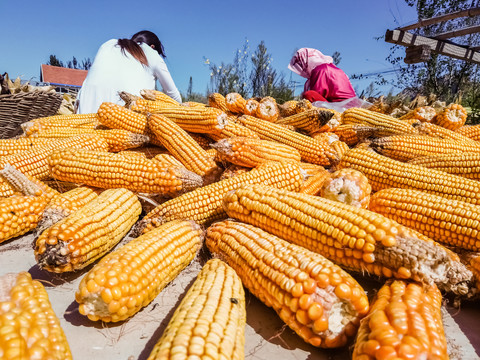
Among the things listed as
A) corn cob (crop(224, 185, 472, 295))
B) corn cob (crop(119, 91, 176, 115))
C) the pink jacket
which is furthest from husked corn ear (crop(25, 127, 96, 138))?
the pink jacket

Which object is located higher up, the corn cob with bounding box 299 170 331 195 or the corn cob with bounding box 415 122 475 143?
the corn cob with bounding box 415 122 475 143

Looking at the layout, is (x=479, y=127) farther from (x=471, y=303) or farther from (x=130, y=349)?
(x=130, y=349)

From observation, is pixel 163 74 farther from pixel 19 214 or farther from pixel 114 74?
pixel 19 214

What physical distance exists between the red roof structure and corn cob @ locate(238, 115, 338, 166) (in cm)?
3972

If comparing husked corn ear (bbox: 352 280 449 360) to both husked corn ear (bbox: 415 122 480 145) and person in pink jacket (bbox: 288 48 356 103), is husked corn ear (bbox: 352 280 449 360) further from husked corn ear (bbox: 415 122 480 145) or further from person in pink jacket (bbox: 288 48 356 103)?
person in pink jacket (bbox: 288 48 356 103)

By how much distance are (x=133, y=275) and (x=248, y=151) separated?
1.61 meters

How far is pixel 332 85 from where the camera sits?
686cm

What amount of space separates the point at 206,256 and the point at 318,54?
7720mm

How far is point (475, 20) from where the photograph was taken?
912cm

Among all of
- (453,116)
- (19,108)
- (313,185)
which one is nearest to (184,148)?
(313,185)

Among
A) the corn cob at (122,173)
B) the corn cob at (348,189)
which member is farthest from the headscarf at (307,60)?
the corn cob at (122,173)

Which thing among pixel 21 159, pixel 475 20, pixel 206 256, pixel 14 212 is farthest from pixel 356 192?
pixel 475 20

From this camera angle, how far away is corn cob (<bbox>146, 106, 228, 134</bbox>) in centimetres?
318

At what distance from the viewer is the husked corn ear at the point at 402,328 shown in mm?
1052
